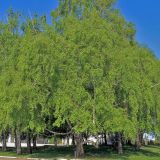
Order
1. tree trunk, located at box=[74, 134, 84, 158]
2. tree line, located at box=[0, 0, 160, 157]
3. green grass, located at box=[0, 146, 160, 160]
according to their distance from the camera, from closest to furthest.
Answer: tree line, located at box=[0, 0, 160, 157] < green grass, located at box=[0, 146, 160, 160] < tree trunk, located at box=[74, 134, 84, 158]

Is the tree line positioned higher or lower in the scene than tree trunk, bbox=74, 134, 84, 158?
higher

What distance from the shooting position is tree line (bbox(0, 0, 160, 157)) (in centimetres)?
3225

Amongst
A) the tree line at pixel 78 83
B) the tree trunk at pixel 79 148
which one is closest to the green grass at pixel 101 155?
the tree trunk at pixel 79 148

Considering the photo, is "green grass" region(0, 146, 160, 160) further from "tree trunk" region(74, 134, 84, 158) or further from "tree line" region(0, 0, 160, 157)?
"tree line" region(0, 0, 160, 157)

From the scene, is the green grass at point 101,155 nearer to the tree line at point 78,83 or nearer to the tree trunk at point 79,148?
the tree trunk at point 79,148

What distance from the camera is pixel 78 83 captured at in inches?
1273

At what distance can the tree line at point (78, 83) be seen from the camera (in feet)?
106

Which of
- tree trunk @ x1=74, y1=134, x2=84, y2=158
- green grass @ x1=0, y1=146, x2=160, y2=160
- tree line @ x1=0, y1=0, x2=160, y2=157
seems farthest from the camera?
tree trunk @ x1=74, y1=134, x2=84, y2=158

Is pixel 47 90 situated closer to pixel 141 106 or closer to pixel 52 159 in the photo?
pixel 52 159

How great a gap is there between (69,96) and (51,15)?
9.96 m

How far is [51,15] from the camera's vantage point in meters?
39.3

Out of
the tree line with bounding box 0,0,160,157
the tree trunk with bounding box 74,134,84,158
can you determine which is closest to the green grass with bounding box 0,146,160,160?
the tree trunk with bounding box 74,134,84,158

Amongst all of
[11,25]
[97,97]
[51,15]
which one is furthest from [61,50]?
[11,25]

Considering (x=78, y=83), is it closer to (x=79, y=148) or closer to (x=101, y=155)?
(x=79, y=148)
